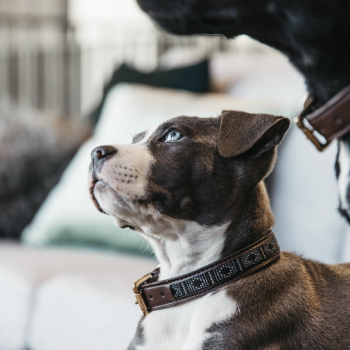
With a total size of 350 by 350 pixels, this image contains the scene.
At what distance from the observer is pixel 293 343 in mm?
767

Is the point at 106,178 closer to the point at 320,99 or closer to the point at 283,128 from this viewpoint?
the point at 283,128

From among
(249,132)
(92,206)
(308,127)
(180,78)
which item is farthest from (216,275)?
(180,78)

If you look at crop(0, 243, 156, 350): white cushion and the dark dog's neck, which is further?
crop(0, 243, 156, 350): white cushion

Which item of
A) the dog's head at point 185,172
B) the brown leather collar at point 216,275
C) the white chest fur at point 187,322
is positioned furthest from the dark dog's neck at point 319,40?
the white chest fur at point 187,322

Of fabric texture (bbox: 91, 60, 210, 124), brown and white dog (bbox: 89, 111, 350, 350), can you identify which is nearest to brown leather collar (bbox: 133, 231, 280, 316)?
brown and white dog (bbox: 89, 111, 350, 350)

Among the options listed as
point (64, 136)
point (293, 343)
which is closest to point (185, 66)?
point (64, 136)

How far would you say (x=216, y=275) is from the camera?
2.64 feet

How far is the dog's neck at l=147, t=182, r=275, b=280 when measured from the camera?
0.85m

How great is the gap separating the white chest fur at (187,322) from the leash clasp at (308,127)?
376 mm

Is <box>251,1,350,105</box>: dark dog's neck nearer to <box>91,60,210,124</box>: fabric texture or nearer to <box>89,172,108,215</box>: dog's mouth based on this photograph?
<box>89,172,108,215</box>: dog's mouth

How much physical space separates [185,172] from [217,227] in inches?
4.4

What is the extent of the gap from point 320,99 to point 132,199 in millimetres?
484

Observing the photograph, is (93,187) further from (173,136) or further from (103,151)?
(173,136)

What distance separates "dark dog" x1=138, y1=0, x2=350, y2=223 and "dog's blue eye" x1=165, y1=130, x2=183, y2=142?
0.61ft
